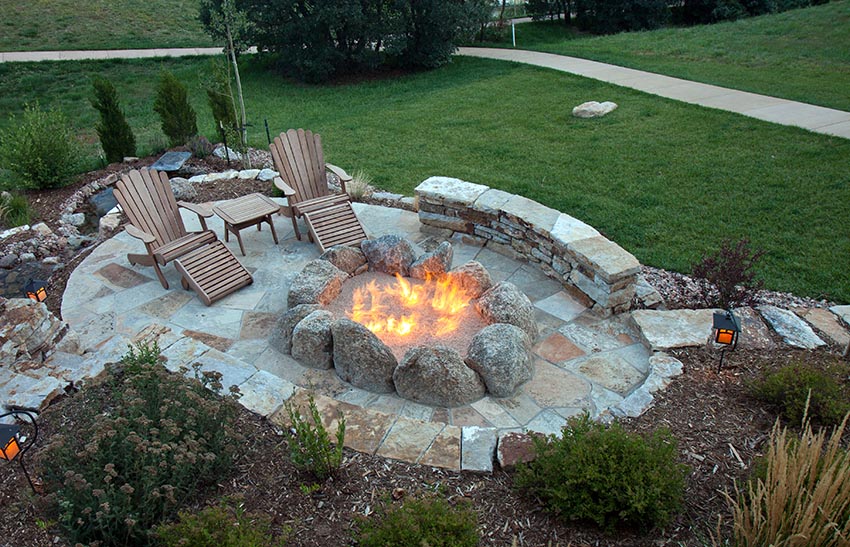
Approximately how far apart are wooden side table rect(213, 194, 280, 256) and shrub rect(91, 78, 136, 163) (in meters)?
3.03

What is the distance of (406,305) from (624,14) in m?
15.8

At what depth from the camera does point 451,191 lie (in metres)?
5.39

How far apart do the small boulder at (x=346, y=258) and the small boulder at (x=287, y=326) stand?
74 centimetres

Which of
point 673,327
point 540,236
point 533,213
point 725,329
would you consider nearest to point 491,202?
point 533,213

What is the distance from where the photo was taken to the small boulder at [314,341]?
3814mm

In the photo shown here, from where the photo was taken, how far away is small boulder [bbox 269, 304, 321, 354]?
400 cm

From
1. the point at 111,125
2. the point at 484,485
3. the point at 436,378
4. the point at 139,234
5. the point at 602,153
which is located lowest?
the point at 484,485

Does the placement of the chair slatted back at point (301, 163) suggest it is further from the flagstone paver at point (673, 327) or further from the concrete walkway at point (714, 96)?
the concrete walkway at point (714, 96)

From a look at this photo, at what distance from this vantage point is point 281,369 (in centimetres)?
388

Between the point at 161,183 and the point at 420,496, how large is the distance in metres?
3.83

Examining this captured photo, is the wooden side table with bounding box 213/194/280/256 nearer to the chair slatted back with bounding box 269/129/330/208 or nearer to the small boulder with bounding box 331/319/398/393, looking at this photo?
the chair slatted back with bounding box 269/129/330/208

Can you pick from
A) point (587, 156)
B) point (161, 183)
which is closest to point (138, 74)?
point (161, 183)

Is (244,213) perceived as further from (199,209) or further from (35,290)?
(35,290)

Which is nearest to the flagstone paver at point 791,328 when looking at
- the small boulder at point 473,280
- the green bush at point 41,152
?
the small boulder at point 473,280
